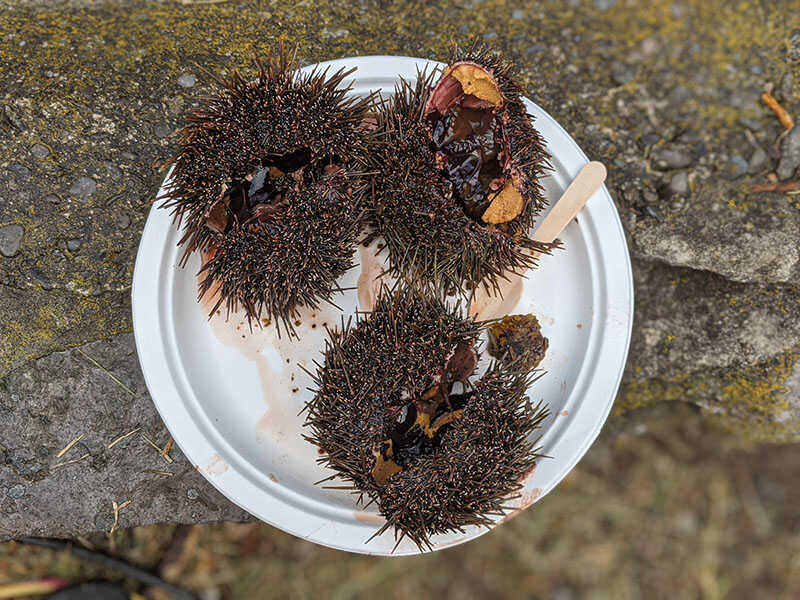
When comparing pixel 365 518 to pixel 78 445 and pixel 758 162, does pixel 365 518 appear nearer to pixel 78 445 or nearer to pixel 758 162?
pixel 78 445

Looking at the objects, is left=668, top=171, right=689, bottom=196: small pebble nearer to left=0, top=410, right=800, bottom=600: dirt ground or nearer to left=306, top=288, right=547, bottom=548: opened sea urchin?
left=306, top=288, right=547, bottom=548: opened sea urchin

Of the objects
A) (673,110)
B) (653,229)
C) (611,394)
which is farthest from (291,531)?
(673,110)

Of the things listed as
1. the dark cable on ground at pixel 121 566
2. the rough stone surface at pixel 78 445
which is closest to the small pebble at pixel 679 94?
the rough stone surface at pixel 78 445

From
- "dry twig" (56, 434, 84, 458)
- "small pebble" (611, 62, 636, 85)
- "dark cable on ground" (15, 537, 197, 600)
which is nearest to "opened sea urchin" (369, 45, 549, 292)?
"small pebble" (611, 62, 636, 85)

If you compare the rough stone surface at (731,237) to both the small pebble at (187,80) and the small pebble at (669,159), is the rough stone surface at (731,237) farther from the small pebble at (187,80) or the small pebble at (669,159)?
the small pebble at (187,80)

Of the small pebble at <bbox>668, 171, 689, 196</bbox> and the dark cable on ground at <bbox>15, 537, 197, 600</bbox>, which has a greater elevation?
the small pebble at <bbox>668, 171, 689, 196</bbox>

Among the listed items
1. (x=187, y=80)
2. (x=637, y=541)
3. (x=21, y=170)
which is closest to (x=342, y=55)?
(x=187, y=80)
